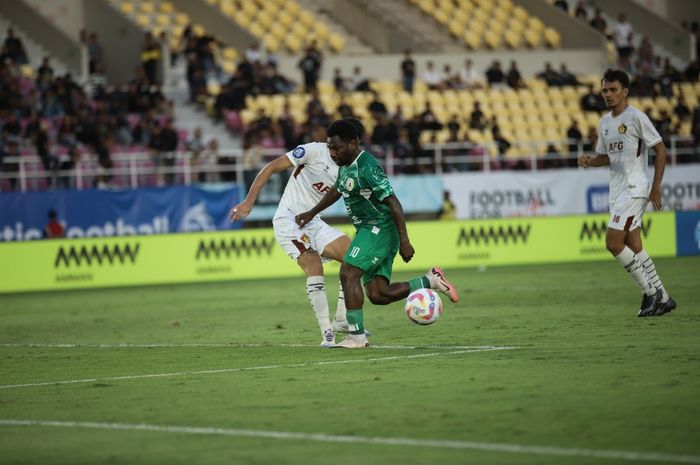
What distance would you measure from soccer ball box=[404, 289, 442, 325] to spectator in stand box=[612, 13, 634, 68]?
34.5 m

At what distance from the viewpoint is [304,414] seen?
8750mm

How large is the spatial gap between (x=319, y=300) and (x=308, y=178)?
1.46 meters

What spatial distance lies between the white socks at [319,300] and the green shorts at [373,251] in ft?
2.41

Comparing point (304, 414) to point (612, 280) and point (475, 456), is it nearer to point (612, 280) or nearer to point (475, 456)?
point (475, 456)

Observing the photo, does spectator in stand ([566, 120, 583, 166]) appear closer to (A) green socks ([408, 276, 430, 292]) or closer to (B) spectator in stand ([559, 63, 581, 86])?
(B) spectator in stand ([559, 63, 581, 86])

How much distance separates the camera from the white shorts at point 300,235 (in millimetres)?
13805

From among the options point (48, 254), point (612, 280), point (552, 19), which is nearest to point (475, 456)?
point (612, 280)

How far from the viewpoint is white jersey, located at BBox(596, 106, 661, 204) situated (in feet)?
48.6

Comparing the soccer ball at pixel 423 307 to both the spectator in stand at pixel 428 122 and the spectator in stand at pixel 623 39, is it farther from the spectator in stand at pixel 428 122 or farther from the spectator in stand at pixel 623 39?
the spectator in stand at pixel 623 39

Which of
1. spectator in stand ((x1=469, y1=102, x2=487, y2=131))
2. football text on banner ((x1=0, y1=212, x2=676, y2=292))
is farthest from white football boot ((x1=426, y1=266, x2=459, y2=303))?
spectator in stand ((x1=469, y1=102, x2=487, y2=131))

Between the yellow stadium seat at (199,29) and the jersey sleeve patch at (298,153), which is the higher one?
the yellow stadium seat at (199,29)

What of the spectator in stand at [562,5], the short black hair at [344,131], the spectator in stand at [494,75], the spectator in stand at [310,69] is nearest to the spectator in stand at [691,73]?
the spectator in stand at [562,5]

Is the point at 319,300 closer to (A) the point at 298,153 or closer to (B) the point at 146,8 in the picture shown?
(A) the point at 298,153

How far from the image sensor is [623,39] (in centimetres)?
4653
